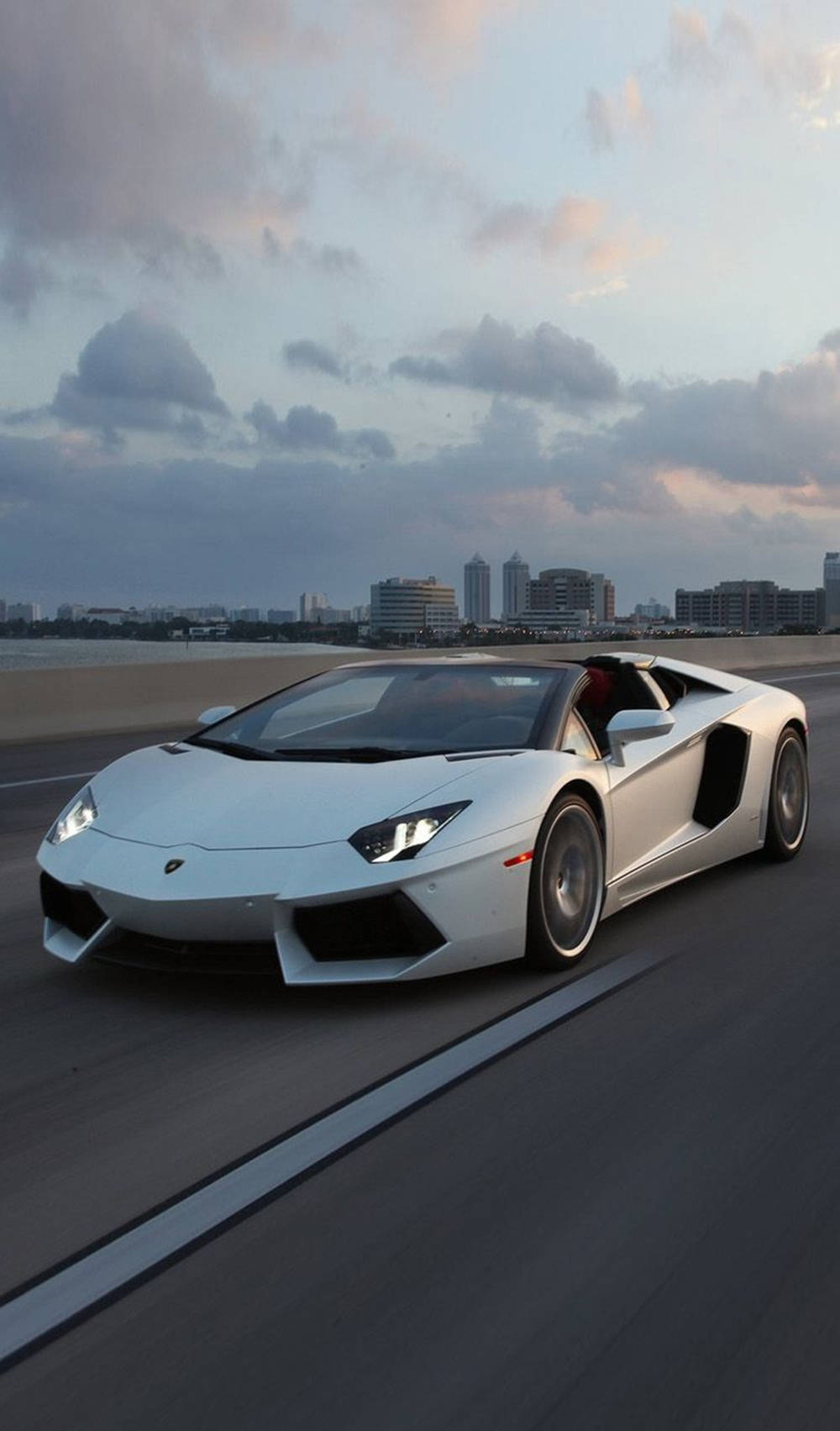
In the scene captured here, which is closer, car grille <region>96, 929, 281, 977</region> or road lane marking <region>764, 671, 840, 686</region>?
car grille <region>96, 929, 281, 977</region>

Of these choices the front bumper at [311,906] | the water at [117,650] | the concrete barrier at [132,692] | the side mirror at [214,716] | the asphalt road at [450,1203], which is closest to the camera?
the asphalt road at [450,1203]

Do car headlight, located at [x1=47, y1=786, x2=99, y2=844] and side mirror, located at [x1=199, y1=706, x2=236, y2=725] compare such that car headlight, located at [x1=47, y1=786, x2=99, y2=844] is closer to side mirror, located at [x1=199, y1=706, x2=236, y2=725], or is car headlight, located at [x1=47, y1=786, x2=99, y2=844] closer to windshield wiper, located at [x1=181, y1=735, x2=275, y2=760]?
windshield wiper, located at [x1=181, y1=735, x2=275, y2=760]

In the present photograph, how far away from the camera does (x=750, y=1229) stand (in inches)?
121

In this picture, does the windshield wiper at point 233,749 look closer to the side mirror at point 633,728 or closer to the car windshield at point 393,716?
the car windshield at point 393,716

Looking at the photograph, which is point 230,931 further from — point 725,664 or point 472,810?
point 725,664

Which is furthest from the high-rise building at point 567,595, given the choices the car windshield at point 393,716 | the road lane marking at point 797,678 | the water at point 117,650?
the car windshield at point 393,716

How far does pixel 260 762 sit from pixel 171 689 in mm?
13013

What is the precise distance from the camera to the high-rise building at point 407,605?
16484mm

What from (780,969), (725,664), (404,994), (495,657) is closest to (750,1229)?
(404,994)

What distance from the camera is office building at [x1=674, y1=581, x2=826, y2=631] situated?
43.2m

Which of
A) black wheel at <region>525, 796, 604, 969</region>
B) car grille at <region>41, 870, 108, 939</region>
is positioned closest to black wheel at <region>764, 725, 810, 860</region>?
black wheel at <region>525, 796, 604, 969</region>

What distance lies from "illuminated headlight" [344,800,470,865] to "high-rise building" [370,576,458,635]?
35.6 ft

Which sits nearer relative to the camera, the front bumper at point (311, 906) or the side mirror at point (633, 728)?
the front bumper at point (311, 906)

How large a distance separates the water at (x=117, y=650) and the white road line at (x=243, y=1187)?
7.64m
